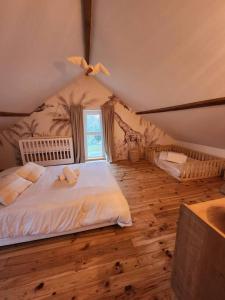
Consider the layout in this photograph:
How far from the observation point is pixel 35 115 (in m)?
3.57

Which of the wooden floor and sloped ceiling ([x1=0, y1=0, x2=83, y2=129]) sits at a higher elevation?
sloped ceiling ([x1=0, y1=0, x2=83, y2=129])

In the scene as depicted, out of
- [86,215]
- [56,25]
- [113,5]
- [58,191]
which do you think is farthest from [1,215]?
[113,5]

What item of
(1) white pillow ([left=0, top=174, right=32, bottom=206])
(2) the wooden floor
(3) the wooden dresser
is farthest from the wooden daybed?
(1) white pillow ([left=0, top=174, right=32, bottom=206])

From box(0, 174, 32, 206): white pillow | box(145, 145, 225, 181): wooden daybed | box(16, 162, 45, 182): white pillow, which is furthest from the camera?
box(145, 145, 225, 181): wooden daybed

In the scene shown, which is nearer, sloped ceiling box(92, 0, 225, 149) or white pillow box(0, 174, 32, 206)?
sloped ceiling box(92, 0, 225, 149)

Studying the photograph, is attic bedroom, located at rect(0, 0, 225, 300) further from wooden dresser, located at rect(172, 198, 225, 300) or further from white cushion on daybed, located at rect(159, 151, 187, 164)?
white cushion on daybed, located at rect(159, 151, 187, 164)

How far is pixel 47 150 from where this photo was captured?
3605 mm

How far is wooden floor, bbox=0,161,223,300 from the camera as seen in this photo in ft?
3.79

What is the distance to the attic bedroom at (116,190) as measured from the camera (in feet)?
2.95

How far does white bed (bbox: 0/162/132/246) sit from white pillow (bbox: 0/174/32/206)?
0.06 metres

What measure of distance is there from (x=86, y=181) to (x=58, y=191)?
402mm

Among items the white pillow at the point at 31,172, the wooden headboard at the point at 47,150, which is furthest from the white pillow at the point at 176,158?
the white pillow at the point at 31,172

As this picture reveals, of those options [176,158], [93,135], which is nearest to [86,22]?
[93,135]

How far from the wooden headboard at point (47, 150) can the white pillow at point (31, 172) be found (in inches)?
51.5
